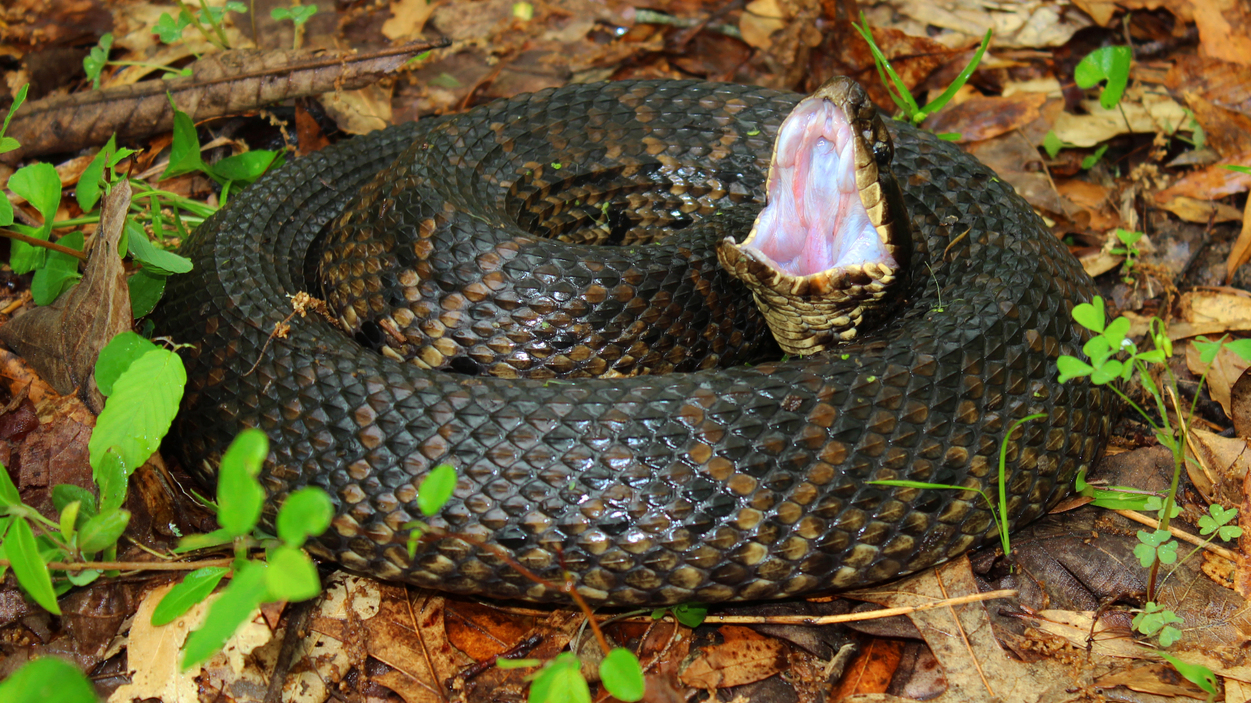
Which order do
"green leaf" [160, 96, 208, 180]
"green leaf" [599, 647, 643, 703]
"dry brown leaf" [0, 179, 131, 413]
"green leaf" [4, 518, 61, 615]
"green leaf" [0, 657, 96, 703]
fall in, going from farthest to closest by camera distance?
1. "green leaf" [160, 96, 208, 180]
2. "dry brown leaf" [0, 179, 131, 413]
3. "green leaf" [4, 518, 61, 615]
4. "green leaf" [599, 647, 643, 703]
5. "green leaf" [0, 657, 96, 703]

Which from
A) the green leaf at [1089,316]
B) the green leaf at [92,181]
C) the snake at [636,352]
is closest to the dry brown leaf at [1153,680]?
the snake at [636,352]

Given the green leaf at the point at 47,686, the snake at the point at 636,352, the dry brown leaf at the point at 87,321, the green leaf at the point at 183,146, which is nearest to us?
the green leaf at the point at 47,686

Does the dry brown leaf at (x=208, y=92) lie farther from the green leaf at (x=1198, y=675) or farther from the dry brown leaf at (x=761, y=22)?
the green leaf at (x=1198, y=675)

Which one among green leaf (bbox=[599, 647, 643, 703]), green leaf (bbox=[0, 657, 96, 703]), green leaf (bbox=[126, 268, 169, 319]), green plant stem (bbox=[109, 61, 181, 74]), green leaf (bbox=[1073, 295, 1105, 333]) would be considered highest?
green leaf (bbox=[1073, 295, 1105, 333])

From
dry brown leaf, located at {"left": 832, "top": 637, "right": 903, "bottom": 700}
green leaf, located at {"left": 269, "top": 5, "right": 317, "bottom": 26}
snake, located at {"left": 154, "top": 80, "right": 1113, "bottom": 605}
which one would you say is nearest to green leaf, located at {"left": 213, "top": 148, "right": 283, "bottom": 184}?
snake, located at {"left": 154, "top": 80, "right": 1113, "bottom": 605}

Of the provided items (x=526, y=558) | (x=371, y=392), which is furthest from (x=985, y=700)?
(x=371, y=392)

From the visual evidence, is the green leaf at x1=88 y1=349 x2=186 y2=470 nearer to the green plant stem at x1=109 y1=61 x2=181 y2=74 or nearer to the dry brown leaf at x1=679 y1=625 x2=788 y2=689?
the dry brown leaf at x1=679 y1=625 x2=788 y2=689

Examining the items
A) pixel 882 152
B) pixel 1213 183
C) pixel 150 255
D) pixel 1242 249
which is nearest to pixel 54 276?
pixel 150 255
